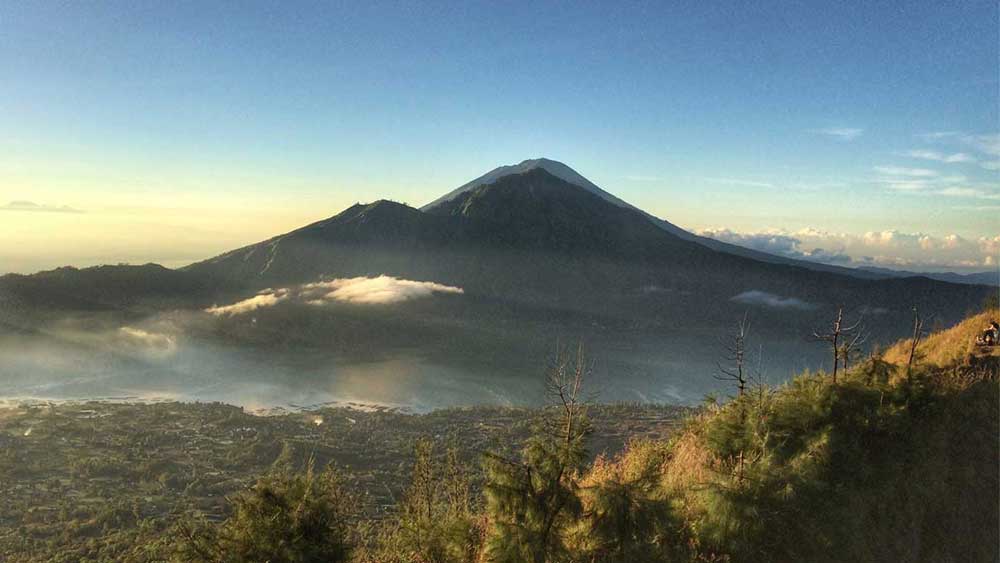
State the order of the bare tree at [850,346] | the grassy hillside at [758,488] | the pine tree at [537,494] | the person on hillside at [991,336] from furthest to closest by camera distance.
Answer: the person on hillside at [991,336] < the bare tree at [850,346] < the grassy hillside at [758,488] < the pine tree at [537,494]

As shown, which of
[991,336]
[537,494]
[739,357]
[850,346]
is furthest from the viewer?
[991,336]

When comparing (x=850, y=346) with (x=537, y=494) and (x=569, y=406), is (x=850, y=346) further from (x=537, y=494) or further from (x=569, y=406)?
(x=537, y=494)

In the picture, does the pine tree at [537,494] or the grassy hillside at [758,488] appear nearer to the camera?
the pine tree at [537,494]

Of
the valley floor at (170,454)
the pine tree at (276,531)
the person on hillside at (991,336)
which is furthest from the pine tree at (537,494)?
the valley floor at (170,454)

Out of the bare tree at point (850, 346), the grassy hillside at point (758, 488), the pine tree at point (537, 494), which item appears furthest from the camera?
the bare tree at point (850, 346)

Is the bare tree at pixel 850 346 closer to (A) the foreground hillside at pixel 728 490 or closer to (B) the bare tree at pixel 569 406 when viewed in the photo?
(A) the foreground hillside at pixel 728 490

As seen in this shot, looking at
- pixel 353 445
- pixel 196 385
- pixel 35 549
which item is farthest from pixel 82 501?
pixel 196 385

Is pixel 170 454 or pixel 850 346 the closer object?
pixel 850 346

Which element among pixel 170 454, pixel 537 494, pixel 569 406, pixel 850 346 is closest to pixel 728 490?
pixel 569 406

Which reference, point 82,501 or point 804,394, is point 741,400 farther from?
point 82,501
